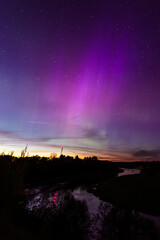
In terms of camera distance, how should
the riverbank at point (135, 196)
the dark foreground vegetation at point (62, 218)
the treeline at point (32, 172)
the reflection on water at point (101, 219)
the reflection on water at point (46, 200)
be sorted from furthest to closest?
the riverbank at point (135, 196) < the reflection on water at point (46, 200) < the reflection on water at point (101, 219) < the treeline at point (32, 172) < the dark foreground vegetation at point (62, 218)

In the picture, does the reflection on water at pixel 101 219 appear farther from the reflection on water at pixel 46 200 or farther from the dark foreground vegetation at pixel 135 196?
the dark foreground vegetation at pixel 135 196

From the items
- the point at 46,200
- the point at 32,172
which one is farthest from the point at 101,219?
the point at 32,172

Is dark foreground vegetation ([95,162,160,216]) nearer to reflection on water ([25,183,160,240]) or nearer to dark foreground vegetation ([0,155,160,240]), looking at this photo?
dark foreground vegetation ([0,155,160,240])

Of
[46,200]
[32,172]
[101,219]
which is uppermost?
[32,172]

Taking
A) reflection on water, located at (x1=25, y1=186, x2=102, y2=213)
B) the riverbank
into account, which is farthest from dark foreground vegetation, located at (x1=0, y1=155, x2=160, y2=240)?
reflection on water, located at (x1=25, y1=186, x2=102, y2=213)

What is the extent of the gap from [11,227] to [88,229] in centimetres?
544

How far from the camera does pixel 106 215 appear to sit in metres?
13.9

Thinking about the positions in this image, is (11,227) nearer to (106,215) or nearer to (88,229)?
(88,229)

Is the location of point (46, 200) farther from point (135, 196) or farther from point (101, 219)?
point (135, 196)

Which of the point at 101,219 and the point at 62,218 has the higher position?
the point at 62,218

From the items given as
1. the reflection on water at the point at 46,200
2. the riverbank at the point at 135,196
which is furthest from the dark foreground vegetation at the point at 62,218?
the reflection on water at the point at 46,200

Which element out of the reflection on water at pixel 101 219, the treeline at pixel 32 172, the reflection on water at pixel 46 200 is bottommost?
the reflection on water at pixel 101 219

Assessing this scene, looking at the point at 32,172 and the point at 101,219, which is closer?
the point at 101,219

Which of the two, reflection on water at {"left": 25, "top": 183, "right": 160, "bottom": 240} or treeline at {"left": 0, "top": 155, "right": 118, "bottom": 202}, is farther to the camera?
reflection on water at {"left": 25, "top": 183, "right": 160, "bottom": 240}
